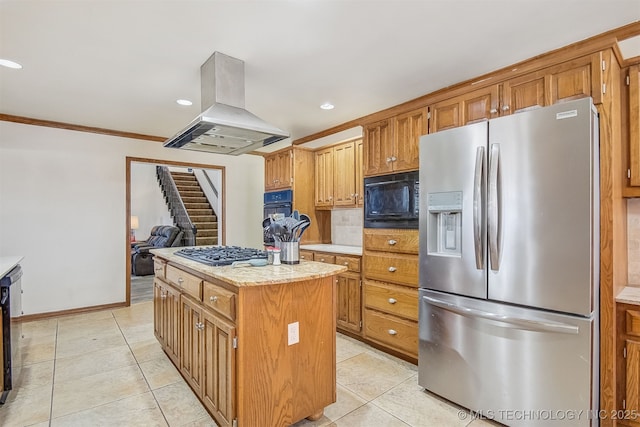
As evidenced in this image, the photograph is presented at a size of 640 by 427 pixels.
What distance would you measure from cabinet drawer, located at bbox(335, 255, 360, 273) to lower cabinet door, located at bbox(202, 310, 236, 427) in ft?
5.60

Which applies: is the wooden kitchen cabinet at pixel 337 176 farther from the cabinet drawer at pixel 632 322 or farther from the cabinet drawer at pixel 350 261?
the cabinet drawer at pixel 632 322

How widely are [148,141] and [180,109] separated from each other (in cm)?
146

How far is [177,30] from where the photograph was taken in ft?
6.91

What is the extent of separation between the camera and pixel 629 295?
1897 millimetres

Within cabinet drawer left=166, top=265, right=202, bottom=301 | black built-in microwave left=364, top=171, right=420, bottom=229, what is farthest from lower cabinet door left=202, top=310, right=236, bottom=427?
black built-in microwave left=364, top=171, right=420, bottom=229

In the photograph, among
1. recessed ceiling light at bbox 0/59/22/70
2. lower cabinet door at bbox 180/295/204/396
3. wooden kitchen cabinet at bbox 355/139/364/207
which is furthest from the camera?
wooden kitchen cabinet at bbox 355/139/364/207

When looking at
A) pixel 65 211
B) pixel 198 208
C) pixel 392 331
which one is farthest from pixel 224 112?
pixel 198 208

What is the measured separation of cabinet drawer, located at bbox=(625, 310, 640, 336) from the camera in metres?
1.80

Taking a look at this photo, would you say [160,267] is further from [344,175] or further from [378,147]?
[378,147]

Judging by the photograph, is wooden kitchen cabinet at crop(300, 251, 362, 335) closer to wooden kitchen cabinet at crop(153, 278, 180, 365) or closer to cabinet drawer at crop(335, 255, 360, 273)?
cabinet drawer at crop(335, 255, 360, 273)

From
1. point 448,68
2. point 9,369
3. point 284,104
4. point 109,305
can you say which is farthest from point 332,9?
point 109,305

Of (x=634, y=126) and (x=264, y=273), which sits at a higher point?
(x=634, y=126)

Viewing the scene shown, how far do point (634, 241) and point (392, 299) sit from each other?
1.74m

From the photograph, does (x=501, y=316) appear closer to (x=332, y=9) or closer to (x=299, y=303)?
(x=299, y=303)
